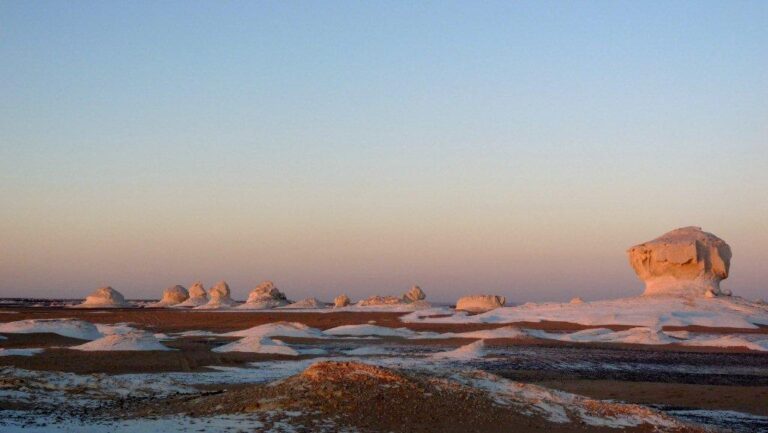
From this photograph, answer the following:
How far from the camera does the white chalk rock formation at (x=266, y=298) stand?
83688mm

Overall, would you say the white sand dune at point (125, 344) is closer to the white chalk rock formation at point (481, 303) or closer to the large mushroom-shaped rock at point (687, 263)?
the large mushroom-shaped rock at point (687, 263)

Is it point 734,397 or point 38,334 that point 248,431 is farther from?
point 38,334

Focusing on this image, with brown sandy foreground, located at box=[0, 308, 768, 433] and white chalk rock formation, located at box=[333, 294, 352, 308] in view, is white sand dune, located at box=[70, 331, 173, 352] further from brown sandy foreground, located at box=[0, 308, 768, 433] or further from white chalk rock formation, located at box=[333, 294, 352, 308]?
white chalk rock formation, located at box=[333, 294, 352, 308]

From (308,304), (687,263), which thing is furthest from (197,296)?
(687,263)

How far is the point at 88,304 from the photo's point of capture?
9281 centimetres

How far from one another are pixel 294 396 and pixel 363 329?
30396 millimetres

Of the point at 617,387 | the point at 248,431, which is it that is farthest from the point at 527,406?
the point at 617,387

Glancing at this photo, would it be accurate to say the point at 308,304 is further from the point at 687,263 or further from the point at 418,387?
the point at 418,387

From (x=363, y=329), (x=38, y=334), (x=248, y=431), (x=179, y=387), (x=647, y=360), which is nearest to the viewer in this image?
(x=248, y=431)

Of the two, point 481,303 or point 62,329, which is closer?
point 62,329

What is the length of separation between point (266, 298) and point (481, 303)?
2280 cm

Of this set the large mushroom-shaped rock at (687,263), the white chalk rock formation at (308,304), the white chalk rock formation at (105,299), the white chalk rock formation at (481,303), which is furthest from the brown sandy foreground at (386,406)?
the white chalk rock formation at (105,299)

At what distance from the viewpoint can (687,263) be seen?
5616cm

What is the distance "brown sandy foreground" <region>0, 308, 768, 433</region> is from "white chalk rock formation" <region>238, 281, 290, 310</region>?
4331cm
